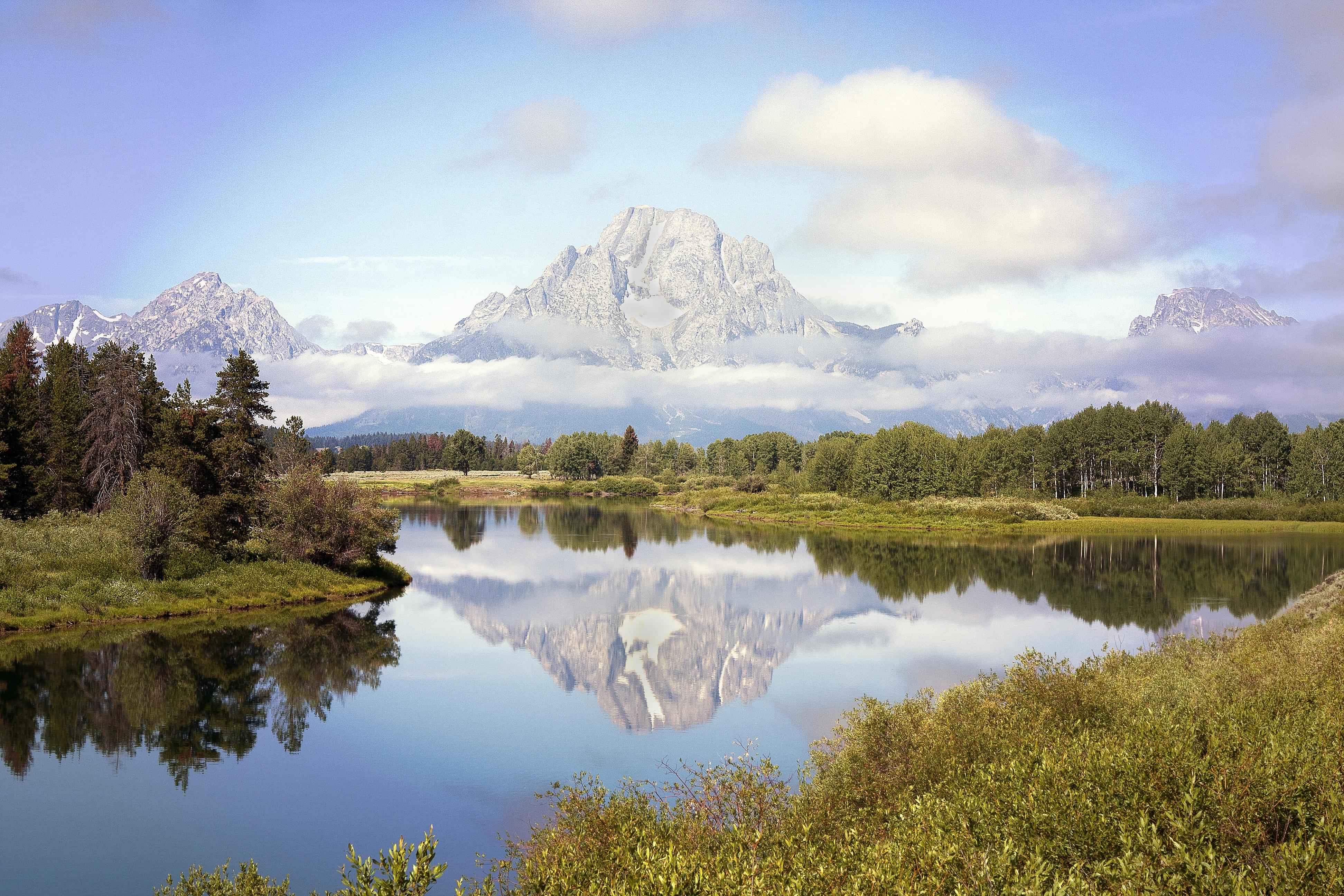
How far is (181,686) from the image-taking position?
110 ft

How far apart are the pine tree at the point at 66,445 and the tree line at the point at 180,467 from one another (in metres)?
0.08

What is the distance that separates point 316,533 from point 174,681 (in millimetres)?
21094

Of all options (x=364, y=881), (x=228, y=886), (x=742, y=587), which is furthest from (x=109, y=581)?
(x=364, y=881)

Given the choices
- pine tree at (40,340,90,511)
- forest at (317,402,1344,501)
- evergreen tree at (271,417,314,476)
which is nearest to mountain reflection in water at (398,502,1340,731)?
evergreen tree at (271,417,314,476)

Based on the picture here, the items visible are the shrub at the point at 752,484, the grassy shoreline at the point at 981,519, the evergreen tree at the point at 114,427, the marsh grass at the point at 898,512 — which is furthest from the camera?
the shrub at the point at 752,484

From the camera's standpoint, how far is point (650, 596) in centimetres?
6025

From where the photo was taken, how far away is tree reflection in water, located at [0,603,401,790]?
90.8 ft

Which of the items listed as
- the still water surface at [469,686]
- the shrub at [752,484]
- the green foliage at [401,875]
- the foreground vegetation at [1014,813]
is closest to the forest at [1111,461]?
the shrub at [752,484]

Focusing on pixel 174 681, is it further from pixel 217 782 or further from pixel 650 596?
pixel 650 596

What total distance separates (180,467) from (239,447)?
3.38 m

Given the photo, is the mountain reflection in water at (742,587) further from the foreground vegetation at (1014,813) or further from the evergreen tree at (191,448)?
the evergreen tree at (191,448)

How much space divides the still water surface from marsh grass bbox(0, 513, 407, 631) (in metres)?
2.19

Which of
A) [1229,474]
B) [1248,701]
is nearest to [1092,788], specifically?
[1248,701]

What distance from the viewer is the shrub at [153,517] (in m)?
44.3
